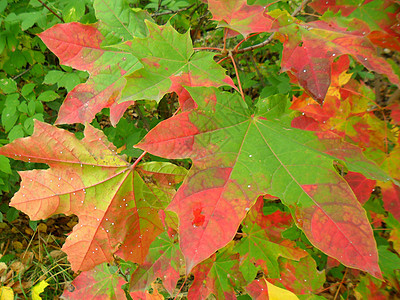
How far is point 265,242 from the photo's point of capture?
1232mm

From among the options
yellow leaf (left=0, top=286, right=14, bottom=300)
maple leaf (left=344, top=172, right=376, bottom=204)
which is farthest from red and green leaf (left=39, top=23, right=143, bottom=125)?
yellow leaf (left=0, top=286, right=14, bottom=300)

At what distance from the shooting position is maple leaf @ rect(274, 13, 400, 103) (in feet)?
2.52

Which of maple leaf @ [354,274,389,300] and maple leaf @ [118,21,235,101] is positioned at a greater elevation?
maple leaf @ [118,21,235,101]

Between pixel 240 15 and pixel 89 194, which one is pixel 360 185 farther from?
pixel 89 194

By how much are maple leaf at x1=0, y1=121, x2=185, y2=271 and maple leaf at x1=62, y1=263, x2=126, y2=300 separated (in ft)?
1.42

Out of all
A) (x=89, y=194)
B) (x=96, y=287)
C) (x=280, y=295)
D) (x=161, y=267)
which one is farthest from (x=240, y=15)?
(x=96, y=287)

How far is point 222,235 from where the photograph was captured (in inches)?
25.7

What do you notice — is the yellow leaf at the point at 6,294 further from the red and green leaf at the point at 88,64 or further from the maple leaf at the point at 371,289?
the maple leaf at the point at 371,289

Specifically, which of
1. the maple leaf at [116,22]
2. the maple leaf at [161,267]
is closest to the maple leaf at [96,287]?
the maple leaf at [161,267]

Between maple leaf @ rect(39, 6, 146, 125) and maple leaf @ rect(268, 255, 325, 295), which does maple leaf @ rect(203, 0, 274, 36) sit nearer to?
maple leaf @ rect(39, 6, 146, 125)

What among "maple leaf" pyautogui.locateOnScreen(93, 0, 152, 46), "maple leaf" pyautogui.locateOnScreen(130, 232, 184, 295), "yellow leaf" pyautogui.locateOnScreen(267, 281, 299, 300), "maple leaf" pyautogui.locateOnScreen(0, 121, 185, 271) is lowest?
"maple leaf" pyautogui.locateOnScreen(130, 232, 184, 295)

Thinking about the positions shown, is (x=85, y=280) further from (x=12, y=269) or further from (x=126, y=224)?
(x=12, y=269)

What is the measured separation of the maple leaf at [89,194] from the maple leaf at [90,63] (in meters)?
0.10

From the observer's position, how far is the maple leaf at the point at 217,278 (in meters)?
1.23
